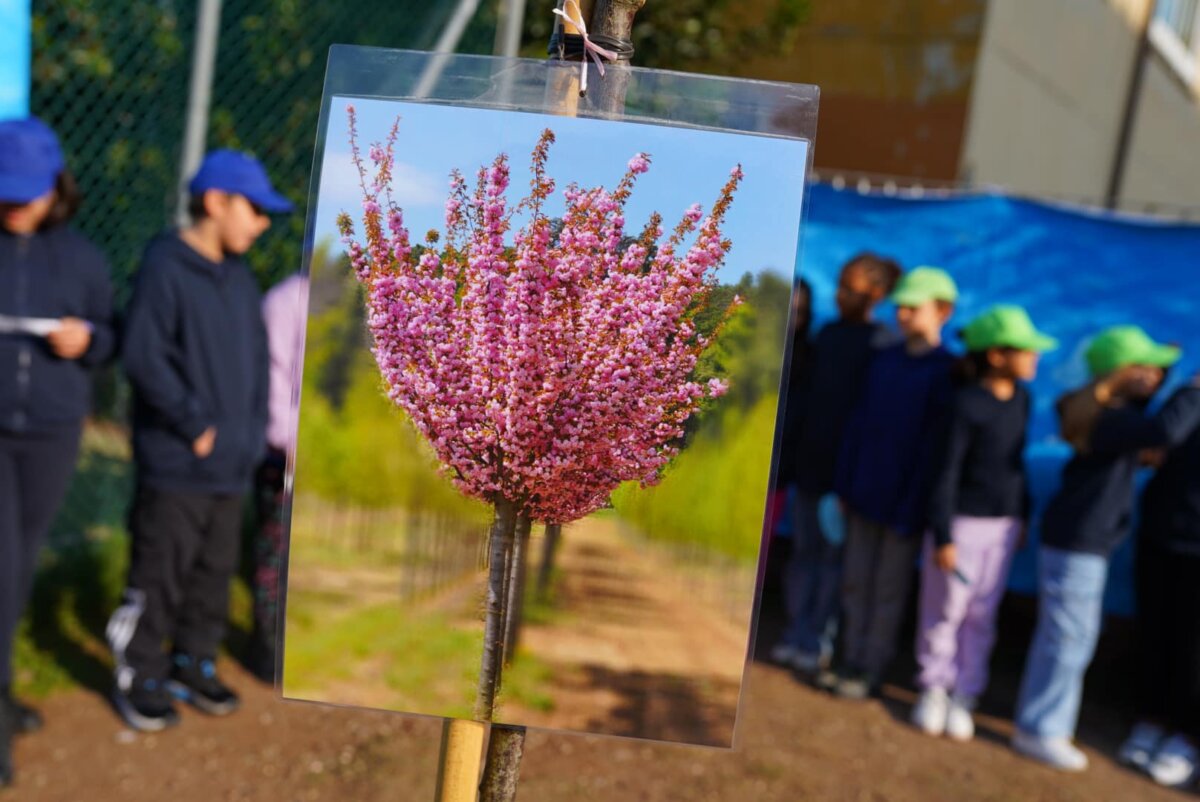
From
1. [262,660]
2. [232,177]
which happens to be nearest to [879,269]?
[232,177]

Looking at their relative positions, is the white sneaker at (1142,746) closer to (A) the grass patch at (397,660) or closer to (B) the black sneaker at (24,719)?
(A) the grass patch at (397,660)

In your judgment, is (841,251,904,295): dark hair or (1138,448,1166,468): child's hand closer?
(1138,448,1166,468): child's hand

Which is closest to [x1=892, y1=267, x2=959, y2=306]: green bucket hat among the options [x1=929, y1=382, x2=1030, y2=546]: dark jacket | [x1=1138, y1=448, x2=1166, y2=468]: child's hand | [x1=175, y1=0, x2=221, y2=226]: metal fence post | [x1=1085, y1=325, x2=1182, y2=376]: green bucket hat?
[x1=929, y1=382, x2=1030, y2=546]: dark jacket

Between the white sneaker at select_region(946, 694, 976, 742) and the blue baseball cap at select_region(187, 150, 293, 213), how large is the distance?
3.31 m

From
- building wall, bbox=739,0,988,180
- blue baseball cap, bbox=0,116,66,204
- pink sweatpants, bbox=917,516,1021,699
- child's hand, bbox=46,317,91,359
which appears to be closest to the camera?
blue baseball cap, bbox=0,116,66,204

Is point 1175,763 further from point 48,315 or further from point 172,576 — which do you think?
point 48,315

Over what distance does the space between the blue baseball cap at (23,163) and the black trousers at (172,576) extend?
980mm

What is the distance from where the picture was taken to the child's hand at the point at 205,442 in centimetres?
336

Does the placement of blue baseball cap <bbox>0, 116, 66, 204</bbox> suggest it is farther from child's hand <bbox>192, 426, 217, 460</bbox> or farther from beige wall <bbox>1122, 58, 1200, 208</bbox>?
beige wall <bbox>1122, 58, 1200, 208</bbox>

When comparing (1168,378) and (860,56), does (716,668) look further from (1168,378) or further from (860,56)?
(860,56)

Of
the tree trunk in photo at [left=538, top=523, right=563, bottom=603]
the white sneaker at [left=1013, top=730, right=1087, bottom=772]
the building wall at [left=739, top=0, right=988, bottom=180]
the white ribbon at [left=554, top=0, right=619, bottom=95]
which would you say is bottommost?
the white sneaker at [left=1013, top=730, right=1087, bottom=772]

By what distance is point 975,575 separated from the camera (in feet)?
13.9

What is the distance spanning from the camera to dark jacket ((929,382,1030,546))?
4.06m

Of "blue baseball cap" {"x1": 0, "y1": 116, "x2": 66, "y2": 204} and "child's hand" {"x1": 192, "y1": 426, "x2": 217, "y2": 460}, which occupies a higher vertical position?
"blue baseball cap" {"x1": 0, "y1": 116, "x2": 66, "y2": 204}
